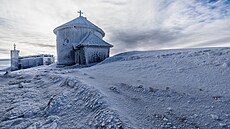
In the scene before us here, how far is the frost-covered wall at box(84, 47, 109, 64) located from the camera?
53.2 feet

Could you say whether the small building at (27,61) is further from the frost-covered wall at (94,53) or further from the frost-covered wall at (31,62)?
the frost-covered wall at (94,53)

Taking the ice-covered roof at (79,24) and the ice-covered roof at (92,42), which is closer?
the ice-covered roof at (92,42)

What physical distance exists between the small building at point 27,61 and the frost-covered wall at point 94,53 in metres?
18.7

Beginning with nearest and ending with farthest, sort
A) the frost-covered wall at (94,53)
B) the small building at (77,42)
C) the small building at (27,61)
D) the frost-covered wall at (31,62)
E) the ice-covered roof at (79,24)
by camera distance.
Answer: the frost-covered wall at (94,53) → the small building at (77,42) → the ice-covered roof at (79,24) → the small building at (27,61) → the frost-covered wall at (31,62)

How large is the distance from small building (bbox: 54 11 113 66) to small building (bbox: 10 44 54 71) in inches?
520

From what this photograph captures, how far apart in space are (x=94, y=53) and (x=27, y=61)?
2387 centimetres

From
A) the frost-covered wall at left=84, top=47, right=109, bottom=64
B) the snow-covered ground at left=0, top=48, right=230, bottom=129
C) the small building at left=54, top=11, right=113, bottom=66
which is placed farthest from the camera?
the small building at left=54, top=11, right=113, bottom=66

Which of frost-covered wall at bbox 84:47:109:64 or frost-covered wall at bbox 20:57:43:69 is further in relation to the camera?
frost-covered wall at bbox 20:57:43:69

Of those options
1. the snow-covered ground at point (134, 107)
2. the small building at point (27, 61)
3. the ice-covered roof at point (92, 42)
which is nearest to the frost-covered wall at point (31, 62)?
the small building at point (27, 61)

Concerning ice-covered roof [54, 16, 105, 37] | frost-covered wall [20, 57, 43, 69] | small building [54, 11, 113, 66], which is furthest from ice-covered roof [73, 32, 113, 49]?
frost-covered wall [20, 57, 43, 69]

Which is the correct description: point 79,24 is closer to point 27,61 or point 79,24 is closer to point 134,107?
point 134,107

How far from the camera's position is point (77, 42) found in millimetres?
18703

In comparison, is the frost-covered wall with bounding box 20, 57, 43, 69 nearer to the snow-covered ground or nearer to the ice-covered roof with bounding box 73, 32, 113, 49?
the ice-covered roof with bounding box 73, 32, 113, 49

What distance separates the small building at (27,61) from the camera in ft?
101
